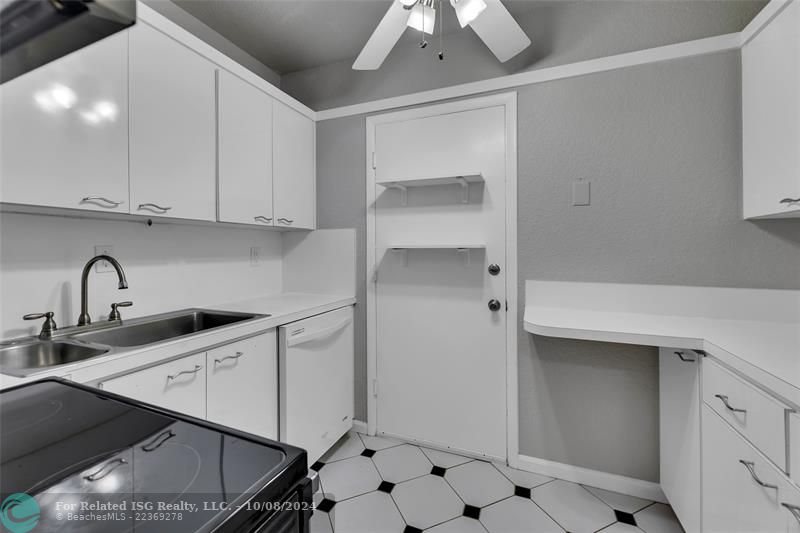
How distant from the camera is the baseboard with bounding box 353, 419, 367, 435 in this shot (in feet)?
7.86

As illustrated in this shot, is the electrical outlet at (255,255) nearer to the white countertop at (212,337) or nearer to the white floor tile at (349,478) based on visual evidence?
the white countertop at (212,337)

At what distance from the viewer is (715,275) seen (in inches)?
65.4

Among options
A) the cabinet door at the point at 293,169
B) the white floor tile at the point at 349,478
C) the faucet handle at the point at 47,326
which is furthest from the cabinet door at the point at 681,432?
the faucet handle at the point at 47,326

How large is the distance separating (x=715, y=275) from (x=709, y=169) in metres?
0.51

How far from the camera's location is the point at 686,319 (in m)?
1.66

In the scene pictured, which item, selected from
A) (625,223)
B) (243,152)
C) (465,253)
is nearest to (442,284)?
(465,253)

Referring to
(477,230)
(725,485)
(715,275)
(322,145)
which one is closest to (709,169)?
(715,275)

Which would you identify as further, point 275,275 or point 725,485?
point 275,275

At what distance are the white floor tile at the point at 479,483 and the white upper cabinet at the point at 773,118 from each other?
5.80 ft

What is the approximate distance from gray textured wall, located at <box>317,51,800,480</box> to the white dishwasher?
1112 millimetres

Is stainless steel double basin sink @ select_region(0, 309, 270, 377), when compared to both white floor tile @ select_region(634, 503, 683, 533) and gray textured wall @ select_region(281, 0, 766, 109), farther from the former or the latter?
white floor tile @ select_region(634, 503, 683, 533)

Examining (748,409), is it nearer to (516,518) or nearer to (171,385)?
(516,518)

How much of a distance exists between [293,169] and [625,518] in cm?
263

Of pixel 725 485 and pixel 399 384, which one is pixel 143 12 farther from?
pixel 725 485
